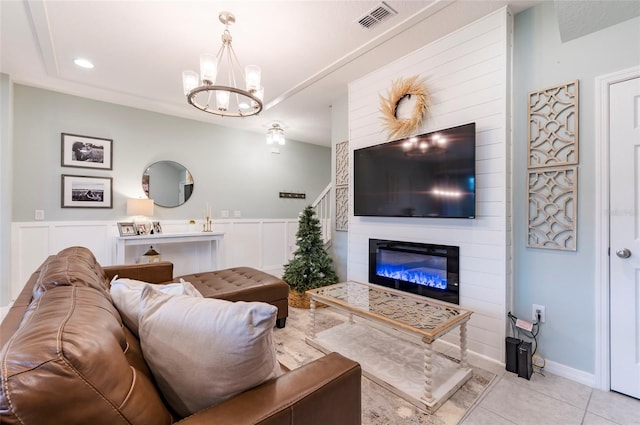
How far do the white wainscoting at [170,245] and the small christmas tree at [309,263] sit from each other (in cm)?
163

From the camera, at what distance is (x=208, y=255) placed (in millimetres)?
4777

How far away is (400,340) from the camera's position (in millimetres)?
2619

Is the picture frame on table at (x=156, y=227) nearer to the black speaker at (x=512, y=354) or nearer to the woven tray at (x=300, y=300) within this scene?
the woven tray at (x=300, y=300)

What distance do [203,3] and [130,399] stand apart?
2512 mm

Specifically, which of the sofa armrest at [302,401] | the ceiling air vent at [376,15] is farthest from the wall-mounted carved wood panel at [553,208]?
the sofa armrest at [302,401]

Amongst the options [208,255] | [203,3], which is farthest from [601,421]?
[208,255]

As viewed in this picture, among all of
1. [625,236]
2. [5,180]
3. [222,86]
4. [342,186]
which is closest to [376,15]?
[222,86]

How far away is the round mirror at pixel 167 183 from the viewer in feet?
14.1

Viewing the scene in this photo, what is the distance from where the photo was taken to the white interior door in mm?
1849

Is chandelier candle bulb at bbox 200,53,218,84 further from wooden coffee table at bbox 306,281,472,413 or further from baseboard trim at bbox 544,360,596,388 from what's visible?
baseboard trim at bbox 544,360,596,388

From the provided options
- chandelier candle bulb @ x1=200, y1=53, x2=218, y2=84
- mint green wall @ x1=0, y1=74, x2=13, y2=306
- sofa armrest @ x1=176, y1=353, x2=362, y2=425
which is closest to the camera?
sofa armrest @ x1=176, y1=353, x2=362, y2=425

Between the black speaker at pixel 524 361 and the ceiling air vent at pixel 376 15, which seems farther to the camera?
the ceiling air vent at pixel 376 15

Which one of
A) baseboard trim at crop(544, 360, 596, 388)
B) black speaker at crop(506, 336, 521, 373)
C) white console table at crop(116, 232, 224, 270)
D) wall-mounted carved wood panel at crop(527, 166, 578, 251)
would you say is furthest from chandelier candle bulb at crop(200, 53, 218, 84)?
baseboard trim at crop(544, 360, 596, 388)

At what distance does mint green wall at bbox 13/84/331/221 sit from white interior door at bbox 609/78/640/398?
186 inches
